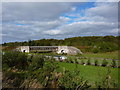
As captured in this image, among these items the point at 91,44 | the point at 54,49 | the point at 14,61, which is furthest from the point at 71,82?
the point at 54,49

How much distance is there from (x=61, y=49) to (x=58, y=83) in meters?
19.9

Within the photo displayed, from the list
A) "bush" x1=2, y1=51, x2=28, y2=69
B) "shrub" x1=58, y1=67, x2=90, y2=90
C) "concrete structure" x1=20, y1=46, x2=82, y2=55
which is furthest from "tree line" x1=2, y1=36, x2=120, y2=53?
"shrub" x1=58, y1=67, x2=90, y2=90

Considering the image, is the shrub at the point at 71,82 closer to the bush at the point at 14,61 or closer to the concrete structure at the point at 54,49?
the bush at the point at 14,61

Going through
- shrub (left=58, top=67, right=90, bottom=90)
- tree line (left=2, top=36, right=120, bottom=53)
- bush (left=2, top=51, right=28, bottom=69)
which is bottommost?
shrub (left=58, top=67, right=90, bottom=90)

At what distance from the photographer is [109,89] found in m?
2.26

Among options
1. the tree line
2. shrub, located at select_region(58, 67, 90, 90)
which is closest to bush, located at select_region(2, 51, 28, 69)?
shrub, located at select_region(58, 67, 90, 90)

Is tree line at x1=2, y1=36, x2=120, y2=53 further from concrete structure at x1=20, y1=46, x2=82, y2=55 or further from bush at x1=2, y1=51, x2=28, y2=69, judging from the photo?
bush at x1=2, y1=51, x2=28, y2=69

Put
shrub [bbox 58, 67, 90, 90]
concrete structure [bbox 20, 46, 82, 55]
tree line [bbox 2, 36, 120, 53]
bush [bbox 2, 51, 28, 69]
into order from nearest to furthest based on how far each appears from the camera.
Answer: shrub [bbox 58, 67, 90, 90], bush [bbox 2, 51, 28, 69], tree line [bbox 2, 36, 120, 53], concrete structure [bbox 20, 46, 82, 55]

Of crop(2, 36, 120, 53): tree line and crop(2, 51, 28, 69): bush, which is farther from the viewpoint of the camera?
crop(2, 36, 120, 53): tree line

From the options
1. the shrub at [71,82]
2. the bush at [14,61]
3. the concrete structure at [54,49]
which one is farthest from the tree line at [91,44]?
the shrub at [71,82]

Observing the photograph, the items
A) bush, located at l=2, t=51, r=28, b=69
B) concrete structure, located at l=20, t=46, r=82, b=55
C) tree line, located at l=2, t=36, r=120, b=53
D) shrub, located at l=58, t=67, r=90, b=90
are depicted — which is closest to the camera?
shrub, located at l=58, t=67, r=90, b=90

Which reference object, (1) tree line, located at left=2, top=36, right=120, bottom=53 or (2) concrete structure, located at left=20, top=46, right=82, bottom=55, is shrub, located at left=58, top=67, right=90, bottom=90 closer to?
(1) tree line, located at left=2, top=36, right=120, bottom=53

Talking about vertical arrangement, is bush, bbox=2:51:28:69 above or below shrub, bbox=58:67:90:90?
above

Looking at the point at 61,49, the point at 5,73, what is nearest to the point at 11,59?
the point at 5,73
